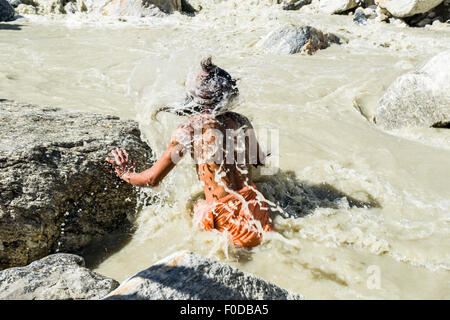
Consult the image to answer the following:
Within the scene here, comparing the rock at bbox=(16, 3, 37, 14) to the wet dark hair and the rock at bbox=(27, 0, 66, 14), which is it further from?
the wet dark hair

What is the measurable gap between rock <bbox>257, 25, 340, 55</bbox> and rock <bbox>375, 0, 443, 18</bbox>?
285cm

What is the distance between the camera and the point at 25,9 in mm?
10852

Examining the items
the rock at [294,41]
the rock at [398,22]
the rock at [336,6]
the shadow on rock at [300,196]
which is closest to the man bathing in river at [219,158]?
the shadow on rock at [300,196]

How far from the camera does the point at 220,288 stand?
5.04 ft

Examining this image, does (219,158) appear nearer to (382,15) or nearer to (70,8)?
(382,15)

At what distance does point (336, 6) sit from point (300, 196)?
9206 mm

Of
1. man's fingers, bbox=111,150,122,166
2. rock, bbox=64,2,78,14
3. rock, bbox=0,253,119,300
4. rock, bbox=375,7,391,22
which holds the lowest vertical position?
rock, bbox=0,253,119,300

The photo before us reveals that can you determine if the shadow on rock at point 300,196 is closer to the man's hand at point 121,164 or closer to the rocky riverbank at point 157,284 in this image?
the man's hand at point 121,164

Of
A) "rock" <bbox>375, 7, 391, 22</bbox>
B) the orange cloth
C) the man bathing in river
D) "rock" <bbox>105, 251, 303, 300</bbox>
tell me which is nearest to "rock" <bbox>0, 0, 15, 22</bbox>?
the man bathing in river

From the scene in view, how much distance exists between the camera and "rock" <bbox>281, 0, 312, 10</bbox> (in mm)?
11586

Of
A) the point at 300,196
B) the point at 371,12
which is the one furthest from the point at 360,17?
the point at 300,196

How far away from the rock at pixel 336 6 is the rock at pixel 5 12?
8.78 m
